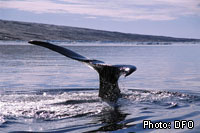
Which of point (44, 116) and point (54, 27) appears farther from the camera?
point (54, 27)

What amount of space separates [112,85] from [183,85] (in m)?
5.79

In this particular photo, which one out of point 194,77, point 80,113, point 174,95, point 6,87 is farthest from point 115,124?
point 194,77

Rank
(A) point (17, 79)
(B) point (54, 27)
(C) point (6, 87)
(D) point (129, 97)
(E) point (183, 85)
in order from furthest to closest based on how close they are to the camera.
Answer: (B) point (54, 27), (A) point (17, 79), (E) point (183, 85), (C) point (6, 87), (D) point (129, 97)

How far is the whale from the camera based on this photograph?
9641mm

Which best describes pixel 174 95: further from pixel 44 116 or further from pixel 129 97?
pixel 44 116

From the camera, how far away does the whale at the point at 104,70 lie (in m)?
9.64

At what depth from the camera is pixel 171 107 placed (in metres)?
9.68

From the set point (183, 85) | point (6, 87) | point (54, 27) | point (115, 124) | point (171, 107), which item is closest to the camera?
point (115, 124)

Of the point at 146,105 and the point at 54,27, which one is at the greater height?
the point at 54,27

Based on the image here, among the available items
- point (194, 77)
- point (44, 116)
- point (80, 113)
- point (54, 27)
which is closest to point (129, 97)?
point (80, 113)

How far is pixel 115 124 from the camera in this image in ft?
25.5

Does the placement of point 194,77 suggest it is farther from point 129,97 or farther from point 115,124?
point 115,124

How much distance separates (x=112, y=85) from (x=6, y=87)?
537cm

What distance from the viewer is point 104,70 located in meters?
9.98
